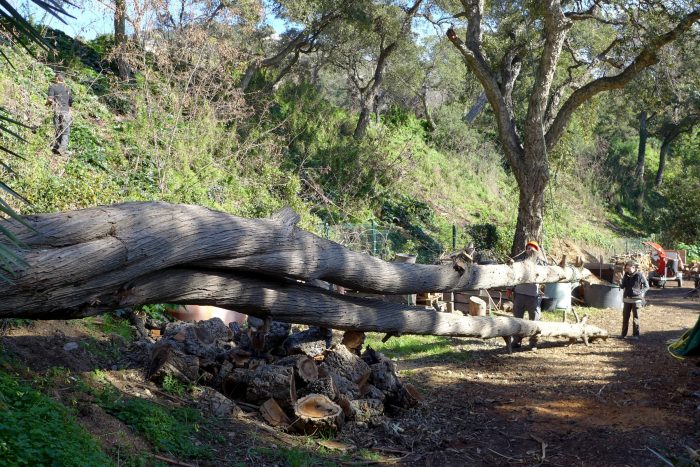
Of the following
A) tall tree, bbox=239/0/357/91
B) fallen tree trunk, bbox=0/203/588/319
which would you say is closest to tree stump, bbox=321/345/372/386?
fallen tree trunk, bbox=0/203/588/319

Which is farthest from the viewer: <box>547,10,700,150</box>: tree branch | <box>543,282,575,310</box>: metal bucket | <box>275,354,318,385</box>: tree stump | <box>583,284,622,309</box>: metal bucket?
<box>583,284,622,309</box>: metal bucket

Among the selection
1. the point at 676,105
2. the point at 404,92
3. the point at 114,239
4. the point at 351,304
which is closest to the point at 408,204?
the point at 676,105

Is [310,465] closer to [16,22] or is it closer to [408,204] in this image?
[16,22]

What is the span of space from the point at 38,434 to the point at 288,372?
323cm

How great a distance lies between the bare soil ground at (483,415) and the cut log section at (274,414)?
114 mm

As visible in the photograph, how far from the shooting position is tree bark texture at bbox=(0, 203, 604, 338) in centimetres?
425

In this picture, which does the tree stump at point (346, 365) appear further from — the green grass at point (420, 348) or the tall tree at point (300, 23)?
the tall tree at point (300, 23)

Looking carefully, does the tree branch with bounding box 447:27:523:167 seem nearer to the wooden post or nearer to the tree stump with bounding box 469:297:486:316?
the wooden post

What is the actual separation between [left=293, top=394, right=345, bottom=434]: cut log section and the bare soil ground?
0.19m

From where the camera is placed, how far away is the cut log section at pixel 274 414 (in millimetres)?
6724

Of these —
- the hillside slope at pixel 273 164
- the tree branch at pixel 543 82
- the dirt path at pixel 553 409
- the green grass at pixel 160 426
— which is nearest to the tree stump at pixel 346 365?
the dirt path at pixel 553 409

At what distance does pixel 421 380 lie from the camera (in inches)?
388

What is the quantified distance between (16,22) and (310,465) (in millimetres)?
4527

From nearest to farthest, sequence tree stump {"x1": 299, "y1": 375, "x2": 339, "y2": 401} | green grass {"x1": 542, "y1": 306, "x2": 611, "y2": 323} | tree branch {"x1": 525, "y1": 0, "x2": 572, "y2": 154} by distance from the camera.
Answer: tree stump {"x1": 299, "y1": 375, "x2": 339, "y2": 401} < green grass {"x1": 542, "y1": 306, "x2": 611, "y2": 323} < tree branch {"x1": 525, "y1": 0, "x2": 572, "y2": 154}
